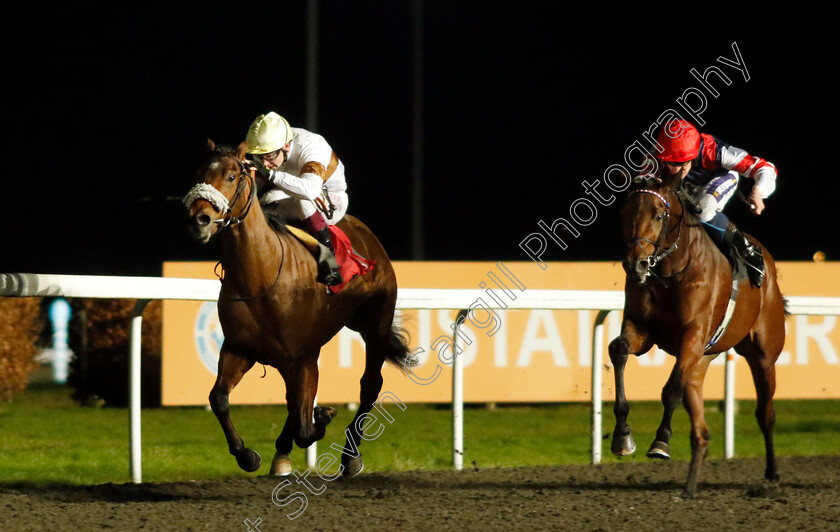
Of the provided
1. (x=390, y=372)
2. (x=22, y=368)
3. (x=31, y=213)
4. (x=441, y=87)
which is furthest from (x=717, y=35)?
A: (x=31, y=213)

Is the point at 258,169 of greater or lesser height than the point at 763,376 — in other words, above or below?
above

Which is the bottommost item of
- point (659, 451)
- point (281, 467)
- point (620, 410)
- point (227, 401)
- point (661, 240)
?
point (281, 467)

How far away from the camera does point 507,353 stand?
801 centimetres

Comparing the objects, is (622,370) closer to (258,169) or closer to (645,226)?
(645,226)

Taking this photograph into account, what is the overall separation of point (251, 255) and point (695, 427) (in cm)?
231

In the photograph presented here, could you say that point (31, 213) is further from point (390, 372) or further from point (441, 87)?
point (390, 372)

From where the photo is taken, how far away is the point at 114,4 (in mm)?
20062

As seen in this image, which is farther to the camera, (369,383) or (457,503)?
(369,383)

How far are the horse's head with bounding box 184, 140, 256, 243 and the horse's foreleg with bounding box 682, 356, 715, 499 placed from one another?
2270 millimetres

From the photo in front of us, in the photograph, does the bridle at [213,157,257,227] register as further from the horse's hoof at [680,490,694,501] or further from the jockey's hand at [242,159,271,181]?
the horse's hoof at [680,490,694,501]

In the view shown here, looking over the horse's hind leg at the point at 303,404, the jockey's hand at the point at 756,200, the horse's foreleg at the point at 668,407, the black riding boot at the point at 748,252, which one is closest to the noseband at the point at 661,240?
the horse's foreleg at the point at 668,407

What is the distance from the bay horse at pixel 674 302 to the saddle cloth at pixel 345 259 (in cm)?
118

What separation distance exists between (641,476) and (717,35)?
11456 millimetres

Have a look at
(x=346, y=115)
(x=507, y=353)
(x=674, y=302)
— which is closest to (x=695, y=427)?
(x=674, y=302)
